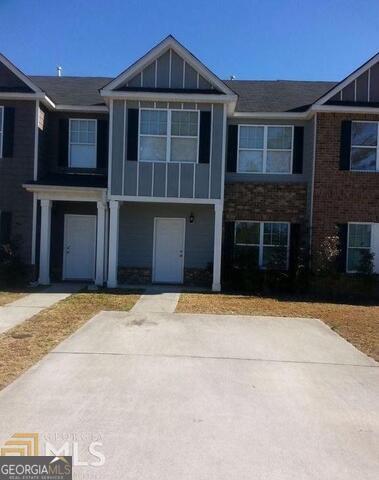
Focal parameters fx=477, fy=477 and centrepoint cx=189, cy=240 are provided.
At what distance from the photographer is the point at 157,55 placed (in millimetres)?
13453

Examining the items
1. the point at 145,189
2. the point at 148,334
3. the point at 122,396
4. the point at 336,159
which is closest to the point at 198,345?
the point at 148,334

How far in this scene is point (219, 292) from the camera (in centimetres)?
1364

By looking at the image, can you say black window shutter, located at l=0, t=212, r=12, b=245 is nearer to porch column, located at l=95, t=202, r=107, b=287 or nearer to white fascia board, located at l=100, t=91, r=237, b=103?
porch column, located at l=95, t=202, r=107, b=287

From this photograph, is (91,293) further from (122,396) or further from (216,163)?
(122,396)

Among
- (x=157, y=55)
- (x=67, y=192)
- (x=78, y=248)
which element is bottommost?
(x=78, y=248)

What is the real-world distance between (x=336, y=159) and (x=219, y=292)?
521 cm

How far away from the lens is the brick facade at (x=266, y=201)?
14.8 m

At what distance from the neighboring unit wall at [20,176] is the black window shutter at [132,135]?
2.90 meters

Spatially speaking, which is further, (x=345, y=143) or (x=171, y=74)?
(x=345, y=143)

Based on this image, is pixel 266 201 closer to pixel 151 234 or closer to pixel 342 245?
pixel 342 245

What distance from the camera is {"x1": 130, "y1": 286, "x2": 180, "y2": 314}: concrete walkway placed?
10562mm

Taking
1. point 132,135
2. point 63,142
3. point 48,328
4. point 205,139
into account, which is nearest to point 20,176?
point 63,142

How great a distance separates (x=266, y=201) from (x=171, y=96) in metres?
4.32

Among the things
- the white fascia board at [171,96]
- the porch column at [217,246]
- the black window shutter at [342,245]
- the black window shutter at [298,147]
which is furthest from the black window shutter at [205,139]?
the black window shutter at [342,245]
